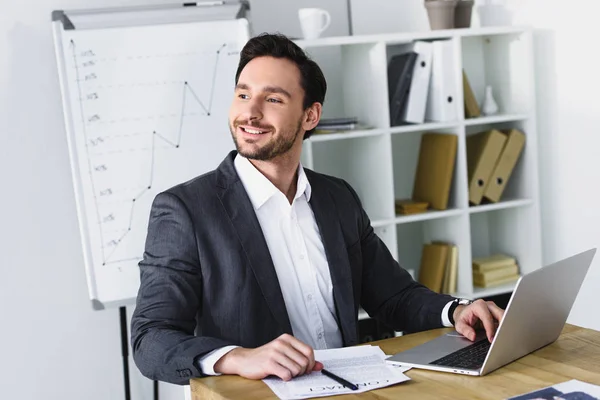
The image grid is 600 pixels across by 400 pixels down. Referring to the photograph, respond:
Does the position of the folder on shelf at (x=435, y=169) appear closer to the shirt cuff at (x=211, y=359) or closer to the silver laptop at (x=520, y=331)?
the silver laptop at (x=520, y=331)

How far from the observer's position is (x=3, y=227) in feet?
10.8

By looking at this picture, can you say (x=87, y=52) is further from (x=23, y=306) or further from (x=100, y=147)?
(x=23, y=306)

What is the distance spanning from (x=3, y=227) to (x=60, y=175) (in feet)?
0.91

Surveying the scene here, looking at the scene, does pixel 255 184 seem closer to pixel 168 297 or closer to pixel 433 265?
pixel 168 297

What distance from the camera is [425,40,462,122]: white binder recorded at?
3.64m

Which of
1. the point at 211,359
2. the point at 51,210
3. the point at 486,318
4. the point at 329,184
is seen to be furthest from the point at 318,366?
the point at 51,210

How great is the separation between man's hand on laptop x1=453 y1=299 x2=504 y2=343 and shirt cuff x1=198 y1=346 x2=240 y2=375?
0.52 meters

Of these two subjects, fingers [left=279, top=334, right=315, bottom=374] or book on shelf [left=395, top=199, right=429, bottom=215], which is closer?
fingers [left=279, top=334, right=315, bottom=374]

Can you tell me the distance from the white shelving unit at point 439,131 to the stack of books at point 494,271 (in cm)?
4

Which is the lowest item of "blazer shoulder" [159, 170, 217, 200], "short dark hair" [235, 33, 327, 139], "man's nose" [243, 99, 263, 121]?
"blazer shoulder" [159, 170, 217, 200]

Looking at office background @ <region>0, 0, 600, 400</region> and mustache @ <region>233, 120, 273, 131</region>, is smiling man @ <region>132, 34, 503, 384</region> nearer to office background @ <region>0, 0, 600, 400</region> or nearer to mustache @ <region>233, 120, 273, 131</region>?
mustache @ <region>233, 120, 273, 131</region>

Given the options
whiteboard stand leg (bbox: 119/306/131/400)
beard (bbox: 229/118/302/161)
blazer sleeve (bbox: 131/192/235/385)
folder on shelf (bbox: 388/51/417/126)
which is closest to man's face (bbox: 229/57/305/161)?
beard (bbox: 229/118/302/161)

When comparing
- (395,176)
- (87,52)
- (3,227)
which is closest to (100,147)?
(87,52)

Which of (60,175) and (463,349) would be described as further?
(60,175)
